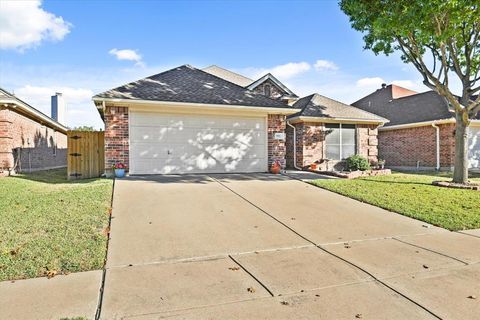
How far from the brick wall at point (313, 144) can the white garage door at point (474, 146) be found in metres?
5.66

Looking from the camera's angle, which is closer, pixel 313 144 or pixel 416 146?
pixel 313 144

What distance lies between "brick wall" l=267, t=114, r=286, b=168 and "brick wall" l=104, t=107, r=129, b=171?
5.41 metres

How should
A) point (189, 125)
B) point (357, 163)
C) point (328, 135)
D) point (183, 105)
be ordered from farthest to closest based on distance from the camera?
point (328, 135) < point (357, 163) < point (189, 125) < point (183, 105)

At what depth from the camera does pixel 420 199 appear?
8.05 meters

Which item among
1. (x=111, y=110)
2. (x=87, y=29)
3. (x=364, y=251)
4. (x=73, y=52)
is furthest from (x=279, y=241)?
(x=73, y=52)

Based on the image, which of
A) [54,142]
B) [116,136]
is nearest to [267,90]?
[116,136]

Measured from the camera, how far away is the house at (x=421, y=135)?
1606 cm


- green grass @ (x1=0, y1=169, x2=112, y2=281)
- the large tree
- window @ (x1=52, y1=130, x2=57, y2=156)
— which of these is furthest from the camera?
window @ (x1=52, y1=130, x2=57, y2=156)

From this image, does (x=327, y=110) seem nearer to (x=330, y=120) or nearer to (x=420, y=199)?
(x=330, y=120)

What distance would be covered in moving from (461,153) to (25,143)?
57.1 feet

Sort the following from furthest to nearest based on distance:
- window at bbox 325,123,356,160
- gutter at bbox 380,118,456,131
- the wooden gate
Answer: gutter at bbox 380,118,456,131 < window at bbox 325,123,356,160 < the wooden gate

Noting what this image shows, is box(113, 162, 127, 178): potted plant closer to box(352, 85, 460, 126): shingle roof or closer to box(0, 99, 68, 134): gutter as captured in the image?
box(0, 99, 68, 134): gutter

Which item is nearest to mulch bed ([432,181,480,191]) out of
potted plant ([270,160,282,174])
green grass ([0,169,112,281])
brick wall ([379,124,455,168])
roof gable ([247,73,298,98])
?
potted plant ([270,160,282,174])

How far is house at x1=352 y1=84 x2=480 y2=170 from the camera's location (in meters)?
16.1
